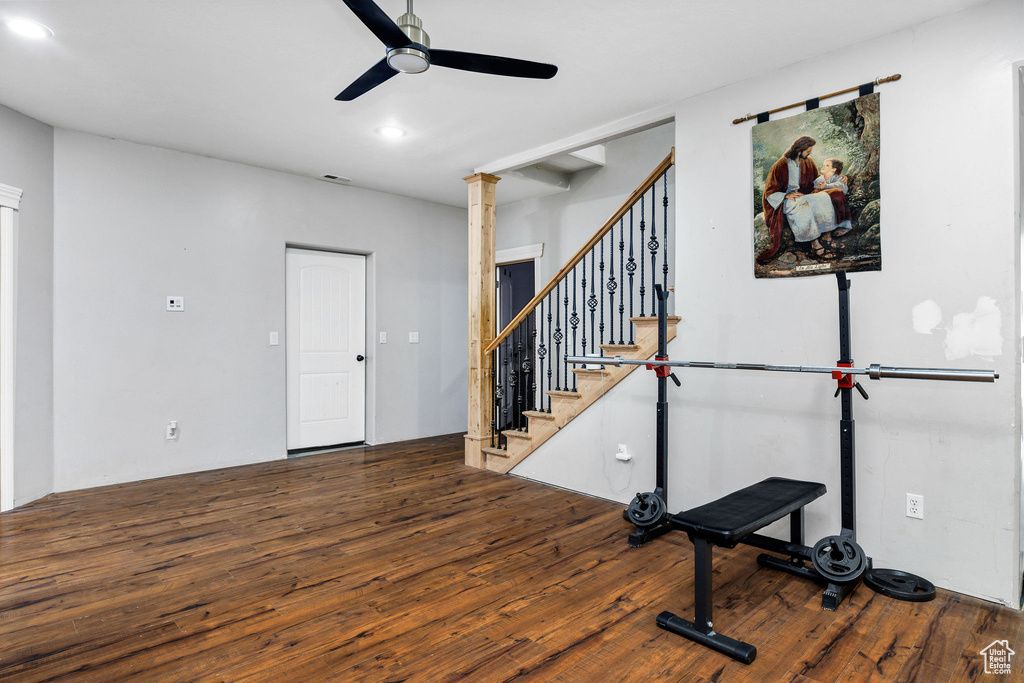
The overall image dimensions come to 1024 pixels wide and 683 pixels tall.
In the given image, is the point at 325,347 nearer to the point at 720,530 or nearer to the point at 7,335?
the point at 7,335

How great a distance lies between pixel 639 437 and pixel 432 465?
201cm

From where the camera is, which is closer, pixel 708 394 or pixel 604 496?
pixel 708 394

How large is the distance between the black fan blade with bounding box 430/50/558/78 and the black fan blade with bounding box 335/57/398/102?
0.24 m

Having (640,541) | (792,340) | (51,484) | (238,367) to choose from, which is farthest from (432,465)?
(792,340)

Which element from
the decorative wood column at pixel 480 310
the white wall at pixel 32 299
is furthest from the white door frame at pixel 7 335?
the decorative wood column at pixel 480 310

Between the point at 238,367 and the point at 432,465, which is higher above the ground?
the point at 238,367

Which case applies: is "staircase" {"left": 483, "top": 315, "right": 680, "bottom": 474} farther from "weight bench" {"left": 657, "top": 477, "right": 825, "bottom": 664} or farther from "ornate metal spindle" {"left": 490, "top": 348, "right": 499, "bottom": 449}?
"weight bench" {"left": 657, "top": 477, "right": 825, "bottom": 664}

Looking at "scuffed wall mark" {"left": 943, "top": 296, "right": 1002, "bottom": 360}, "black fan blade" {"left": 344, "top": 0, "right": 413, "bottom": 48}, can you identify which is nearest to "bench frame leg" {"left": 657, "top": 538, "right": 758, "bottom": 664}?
"scuffed wall mark" {"left": 943, "top": 296, "right": 1002, "bottom": 360}

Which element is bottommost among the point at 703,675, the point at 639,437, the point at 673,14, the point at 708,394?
the point at 703,675

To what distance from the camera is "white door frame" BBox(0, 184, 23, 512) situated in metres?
3.52

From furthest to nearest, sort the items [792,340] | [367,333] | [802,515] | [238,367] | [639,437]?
[367,333] < [238,367] < [639,437] < [792,340] < [802,515]

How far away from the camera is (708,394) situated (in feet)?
10.8

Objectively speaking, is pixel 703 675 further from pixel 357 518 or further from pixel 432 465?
pixel 432 465

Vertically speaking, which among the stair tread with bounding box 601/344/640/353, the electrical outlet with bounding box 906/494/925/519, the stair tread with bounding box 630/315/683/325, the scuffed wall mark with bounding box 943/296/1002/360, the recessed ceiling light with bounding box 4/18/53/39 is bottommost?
the electrical outlet with bounding box 906/494/925/519
